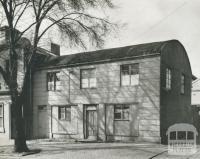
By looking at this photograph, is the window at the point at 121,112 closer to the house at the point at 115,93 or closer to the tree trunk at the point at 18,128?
the house at the point at 115,93

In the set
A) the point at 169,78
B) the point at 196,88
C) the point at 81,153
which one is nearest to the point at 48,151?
the point at 81,153

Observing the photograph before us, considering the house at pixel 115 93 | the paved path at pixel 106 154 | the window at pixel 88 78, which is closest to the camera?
the paved path at pixel 106 154

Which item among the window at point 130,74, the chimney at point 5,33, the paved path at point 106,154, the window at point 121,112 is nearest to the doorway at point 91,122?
the window at point 121,112

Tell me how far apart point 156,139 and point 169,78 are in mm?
4710

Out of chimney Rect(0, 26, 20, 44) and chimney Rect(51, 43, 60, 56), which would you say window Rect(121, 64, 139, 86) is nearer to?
chimney Rect(0, 26, 20, 44)

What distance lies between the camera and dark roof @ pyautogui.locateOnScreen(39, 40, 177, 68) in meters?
17.5

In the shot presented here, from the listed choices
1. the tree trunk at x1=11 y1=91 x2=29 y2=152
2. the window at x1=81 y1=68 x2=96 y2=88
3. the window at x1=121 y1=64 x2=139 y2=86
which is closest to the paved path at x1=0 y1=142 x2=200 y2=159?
the tree trunk at x1=11 y1=91 x2=29 y2=152

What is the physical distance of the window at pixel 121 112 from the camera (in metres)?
17.9

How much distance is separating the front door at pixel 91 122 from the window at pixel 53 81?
3.58 m

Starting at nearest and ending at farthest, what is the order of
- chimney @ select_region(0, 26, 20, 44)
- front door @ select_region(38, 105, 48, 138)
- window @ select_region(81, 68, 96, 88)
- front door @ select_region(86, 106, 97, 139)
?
chimney @ select_region(0, 26, 20, 44) → front door @ select_region(86, 106, 97, 139) → window @ select_region(81, 68, 96, 88) → front door @ select_region(38, 105, 48, 138)

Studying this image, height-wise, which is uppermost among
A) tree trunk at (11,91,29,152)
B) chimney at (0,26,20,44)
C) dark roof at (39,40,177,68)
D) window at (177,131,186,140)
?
chimney at (0,26,20,44)

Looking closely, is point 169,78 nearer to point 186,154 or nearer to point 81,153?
point 186,154

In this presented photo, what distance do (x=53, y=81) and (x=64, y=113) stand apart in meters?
2.86

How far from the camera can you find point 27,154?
1396 centimetres
